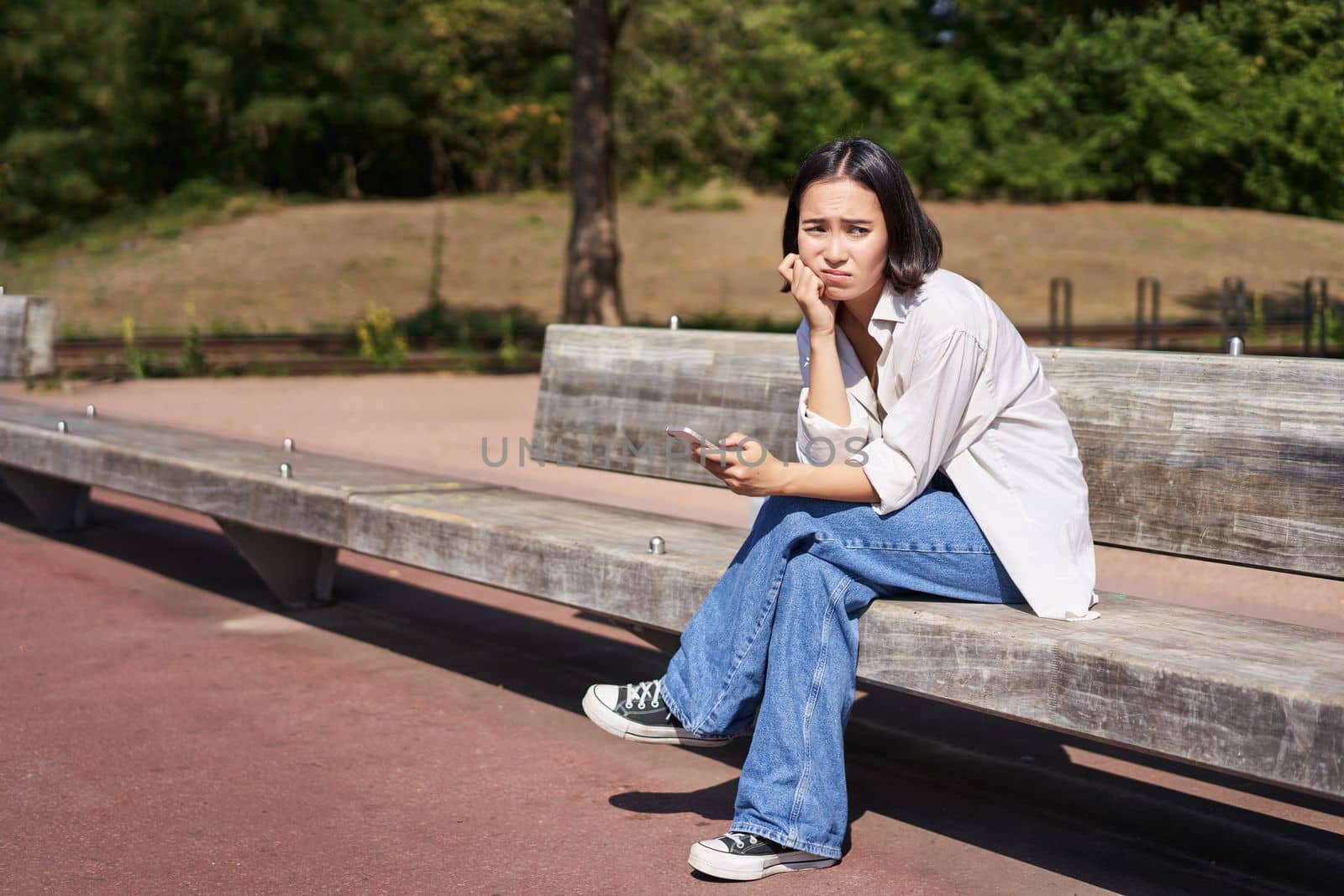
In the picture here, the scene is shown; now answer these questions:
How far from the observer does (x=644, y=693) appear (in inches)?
127

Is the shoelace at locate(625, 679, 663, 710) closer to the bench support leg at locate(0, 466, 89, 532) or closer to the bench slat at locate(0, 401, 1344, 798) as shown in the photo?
the bench slat at locate(0, 401, 1344, 798)

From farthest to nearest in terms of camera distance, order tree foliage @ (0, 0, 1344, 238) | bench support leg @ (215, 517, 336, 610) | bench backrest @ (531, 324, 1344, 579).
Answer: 1. tree foliage @ (0, 0, 1344, 238)
2. bench support leg @ (215, 517, 336, 610)
3. bench backrest @ (531, 324, 1344, 579)

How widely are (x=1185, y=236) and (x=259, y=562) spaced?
194 inches

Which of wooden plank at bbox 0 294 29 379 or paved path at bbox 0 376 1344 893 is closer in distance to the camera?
paved path at bbox 0 376 1344 893

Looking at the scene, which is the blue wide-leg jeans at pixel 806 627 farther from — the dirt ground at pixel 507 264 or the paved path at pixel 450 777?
the dirt ground at pixel 507 264

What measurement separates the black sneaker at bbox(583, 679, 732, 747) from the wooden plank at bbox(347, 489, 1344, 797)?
0.24 metres

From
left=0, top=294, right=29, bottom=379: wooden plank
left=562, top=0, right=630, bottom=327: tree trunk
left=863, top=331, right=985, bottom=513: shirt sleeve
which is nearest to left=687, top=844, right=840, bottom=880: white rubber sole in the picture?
left=863, top=331, right=985, bottom=513: shirt sleeve

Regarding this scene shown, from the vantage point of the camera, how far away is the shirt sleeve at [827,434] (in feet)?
10.2

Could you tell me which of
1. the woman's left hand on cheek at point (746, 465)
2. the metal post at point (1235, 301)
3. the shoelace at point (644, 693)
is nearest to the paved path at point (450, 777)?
the shoelace at point (644, 693)

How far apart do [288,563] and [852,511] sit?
2958 mm

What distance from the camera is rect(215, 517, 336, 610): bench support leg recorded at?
5195 mm

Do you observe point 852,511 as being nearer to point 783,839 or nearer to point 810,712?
point 810,712

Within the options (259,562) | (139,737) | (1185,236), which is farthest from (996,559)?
(1185,236)

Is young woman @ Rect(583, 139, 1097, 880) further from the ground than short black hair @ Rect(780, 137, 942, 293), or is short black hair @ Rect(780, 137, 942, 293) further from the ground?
→ short black hair @ Rect(780, 137, 942, 293)
